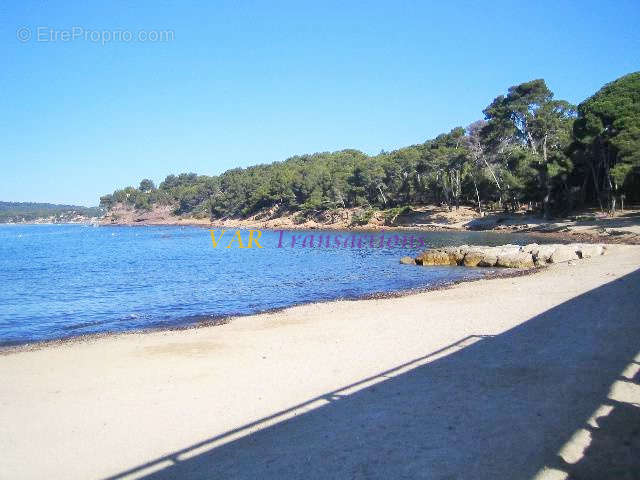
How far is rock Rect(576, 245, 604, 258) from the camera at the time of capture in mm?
25250

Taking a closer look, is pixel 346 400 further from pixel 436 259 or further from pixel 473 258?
pixel 436 259

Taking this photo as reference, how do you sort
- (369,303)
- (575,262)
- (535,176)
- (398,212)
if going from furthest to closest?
(398,212) < (535,176) < (575,262) < (369,303)

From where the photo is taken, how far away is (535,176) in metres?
50.7

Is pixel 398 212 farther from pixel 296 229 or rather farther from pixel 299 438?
pixel 299 438

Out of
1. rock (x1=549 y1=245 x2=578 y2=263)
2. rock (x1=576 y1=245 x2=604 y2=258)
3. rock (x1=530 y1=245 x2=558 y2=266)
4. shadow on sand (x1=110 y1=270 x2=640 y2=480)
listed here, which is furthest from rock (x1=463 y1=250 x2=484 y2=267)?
shadow on sand (x1=110 y1=270 x2=640 y2=480)

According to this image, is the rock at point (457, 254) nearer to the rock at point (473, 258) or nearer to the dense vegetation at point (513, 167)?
the rock at point (473, 258)

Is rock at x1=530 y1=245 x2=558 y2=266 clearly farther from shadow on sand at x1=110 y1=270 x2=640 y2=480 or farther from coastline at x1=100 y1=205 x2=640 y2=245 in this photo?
shadow on sand at x1=110 y1=270 x2=640 y2=480

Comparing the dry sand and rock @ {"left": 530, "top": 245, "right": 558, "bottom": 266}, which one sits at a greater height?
the dry sand

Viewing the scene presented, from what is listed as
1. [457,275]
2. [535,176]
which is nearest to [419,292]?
[457,275]

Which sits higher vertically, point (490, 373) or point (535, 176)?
point (535, 176)

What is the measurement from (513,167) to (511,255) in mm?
35317

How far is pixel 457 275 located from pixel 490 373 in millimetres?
16352

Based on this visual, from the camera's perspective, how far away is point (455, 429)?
19.4 ft

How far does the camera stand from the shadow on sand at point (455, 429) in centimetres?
507
